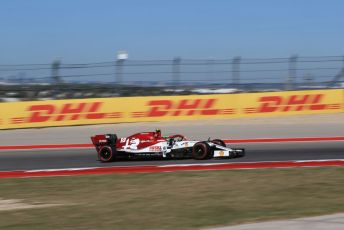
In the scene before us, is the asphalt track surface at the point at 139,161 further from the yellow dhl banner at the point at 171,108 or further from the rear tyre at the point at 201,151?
the yellow dhl banner at the point at 171,108

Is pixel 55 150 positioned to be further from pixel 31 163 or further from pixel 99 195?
pixel 99 195

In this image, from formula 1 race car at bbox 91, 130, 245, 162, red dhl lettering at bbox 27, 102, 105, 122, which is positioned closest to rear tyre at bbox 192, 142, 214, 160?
formula 1 race car at bbox 91, 130, 245, 162

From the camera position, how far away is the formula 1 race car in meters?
13.4

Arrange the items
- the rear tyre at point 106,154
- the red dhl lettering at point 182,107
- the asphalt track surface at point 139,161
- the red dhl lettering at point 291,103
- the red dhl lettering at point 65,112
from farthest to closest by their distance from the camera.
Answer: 1. the red dhl lettering at point 291,103
2. the red dhl lettering at point 182,107
3. the red dhl lettering at point 65,112
4. the rear tyre at point 106,154
5. the asphalt track surface at point 139,161

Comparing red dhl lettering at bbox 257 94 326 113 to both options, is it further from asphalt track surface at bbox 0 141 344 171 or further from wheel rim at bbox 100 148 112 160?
wheel rim at bbox 100 148 112 160

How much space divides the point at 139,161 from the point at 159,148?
0.72 meters

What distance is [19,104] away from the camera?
21562 millimetres

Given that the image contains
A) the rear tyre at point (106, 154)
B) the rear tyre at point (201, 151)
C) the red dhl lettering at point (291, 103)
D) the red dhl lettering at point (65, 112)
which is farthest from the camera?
the red dhl lettering at point (291, 103)

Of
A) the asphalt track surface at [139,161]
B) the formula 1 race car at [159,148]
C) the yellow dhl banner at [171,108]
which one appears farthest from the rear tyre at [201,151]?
the yellow dhl banner at [171,108]

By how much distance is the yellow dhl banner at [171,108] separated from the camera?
22.0m

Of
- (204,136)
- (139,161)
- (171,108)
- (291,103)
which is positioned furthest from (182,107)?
(139,161)

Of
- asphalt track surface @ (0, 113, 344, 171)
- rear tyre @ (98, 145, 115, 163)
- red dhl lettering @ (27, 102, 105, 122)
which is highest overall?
red dhl lettering @ (27, 102, 105, 122)

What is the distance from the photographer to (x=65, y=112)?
2214 centimetres

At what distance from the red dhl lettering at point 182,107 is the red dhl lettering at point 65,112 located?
75.1 inches
